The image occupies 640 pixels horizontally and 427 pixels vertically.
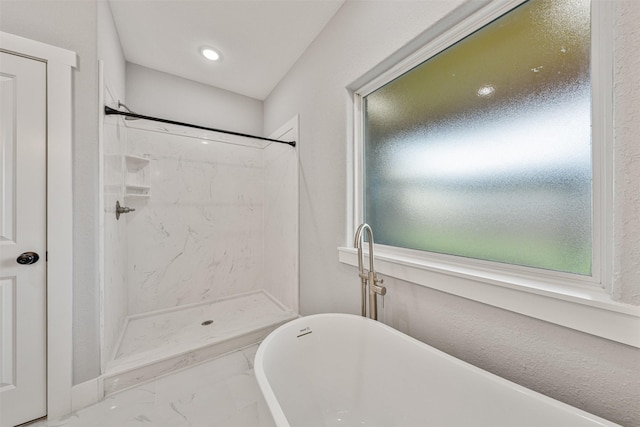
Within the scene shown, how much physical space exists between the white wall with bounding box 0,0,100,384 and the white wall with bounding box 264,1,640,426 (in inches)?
54.0

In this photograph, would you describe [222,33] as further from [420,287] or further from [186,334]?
[186,334]

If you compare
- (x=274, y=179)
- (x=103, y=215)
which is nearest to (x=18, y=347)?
(x=103, y=215)

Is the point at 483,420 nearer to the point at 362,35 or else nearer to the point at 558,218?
the point at 558,218

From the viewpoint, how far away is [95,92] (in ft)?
4.38

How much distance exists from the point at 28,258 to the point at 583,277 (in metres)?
2.42

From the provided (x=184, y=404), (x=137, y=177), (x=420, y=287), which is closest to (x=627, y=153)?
(x=420, y=287)

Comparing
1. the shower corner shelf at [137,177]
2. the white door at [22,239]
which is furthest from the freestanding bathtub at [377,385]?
the shower corner shelf at [137,177]

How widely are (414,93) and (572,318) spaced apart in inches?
46.6

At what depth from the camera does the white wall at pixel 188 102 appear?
7.46ft

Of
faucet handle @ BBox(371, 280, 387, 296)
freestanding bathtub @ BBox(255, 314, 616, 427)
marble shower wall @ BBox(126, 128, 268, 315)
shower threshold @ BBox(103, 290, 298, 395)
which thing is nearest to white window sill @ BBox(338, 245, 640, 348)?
faucet handle @ BBox(371, 280, 387, 296)

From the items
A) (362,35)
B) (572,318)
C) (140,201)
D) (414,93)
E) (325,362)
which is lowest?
(325,362)

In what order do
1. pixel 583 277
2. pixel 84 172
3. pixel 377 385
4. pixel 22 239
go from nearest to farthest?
pixel 583 277
pixel 377 385
pixel 22 239
pixel 84 172

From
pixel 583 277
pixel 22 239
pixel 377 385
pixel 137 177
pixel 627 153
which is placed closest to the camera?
pixel 627 153

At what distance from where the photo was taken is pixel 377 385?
108 cm
